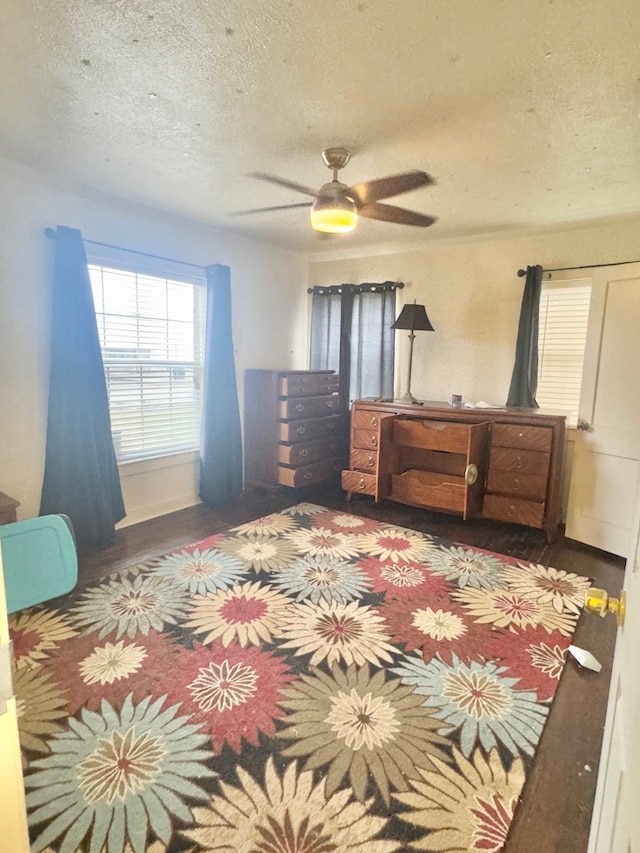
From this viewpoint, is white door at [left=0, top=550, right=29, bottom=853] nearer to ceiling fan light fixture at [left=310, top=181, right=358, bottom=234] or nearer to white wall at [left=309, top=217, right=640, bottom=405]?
ceiling fan light fixture at [left=310, top=181, right=358, bottom=234]

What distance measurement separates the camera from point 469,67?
Result: 1.50 metres

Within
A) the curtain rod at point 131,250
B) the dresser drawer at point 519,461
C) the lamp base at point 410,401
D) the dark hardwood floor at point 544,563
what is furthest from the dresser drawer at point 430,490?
the curtain rod at point 131,250

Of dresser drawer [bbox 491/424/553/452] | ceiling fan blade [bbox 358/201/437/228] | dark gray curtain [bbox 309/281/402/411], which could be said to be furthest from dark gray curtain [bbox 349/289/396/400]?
ceiling fan blade [bbox 358/201/437/228]

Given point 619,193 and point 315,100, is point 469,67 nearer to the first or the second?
point 315,100

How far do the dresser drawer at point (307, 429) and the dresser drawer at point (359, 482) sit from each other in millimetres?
487

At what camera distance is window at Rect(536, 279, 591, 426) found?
323 cm

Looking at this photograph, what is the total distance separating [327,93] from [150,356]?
2224 mm

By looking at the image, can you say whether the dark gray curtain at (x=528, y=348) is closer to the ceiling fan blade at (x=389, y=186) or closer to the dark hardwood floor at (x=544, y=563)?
the dark hardwood floor at (x=544, y=563)

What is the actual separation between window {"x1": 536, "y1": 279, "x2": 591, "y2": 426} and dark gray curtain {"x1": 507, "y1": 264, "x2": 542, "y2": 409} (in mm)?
75

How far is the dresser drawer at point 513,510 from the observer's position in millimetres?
3061

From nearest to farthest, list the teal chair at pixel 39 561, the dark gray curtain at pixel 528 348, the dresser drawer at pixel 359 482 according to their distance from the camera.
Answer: the teal chair at pixel 39 561, the dark gray curtain at pixel 528 348, the dresser drawer at pixel 359 482

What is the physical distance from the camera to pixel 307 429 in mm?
3967

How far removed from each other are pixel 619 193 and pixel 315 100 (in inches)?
75.4

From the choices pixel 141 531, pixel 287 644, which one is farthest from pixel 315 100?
pixel 141 531
